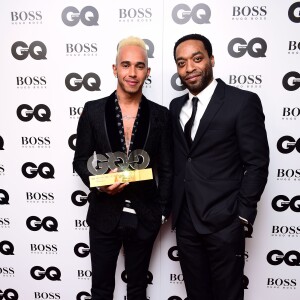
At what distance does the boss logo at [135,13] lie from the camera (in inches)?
69.2

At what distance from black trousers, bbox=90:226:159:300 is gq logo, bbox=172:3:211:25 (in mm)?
1232

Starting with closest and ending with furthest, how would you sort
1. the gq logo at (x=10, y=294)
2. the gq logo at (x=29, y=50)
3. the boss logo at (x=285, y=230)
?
the gq logo at (x=29, y=50)
the boss logo at (x=285, y=230)
the gq logo at (x=10, y=294)

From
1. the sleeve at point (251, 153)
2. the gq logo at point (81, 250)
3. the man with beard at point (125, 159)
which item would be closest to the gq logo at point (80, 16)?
the man with beard at point (125, 159)

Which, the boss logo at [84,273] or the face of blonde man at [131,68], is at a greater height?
the face of blonde man at [131,68]

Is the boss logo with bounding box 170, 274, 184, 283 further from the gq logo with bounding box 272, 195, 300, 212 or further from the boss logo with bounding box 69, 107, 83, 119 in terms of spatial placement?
the boss logo with bounding box 69, 107, 83, 119

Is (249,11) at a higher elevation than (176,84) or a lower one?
higher

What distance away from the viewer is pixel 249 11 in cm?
174

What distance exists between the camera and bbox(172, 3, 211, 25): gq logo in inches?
68.5

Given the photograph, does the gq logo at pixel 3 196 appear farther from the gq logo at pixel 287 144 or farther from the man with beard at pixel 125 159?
the gq logo at pixel 287 144

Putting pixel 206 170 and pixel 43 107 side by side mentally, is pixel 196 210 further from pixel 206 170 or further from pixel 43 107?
pixel 43 107

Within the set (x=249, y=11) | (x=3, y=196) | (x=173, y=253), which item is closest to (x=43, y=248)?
(x=3, y=196)

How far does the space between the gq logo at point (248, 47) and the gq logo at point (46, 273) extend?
1902 millimetres

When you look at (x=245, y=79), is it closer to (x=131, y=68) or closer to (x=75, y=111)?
(x=131, y=68)

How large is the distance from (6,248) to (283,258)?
1.94m
